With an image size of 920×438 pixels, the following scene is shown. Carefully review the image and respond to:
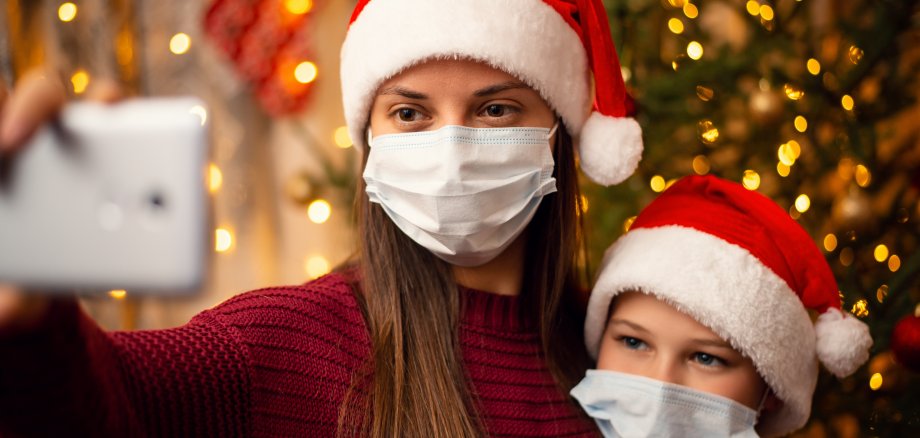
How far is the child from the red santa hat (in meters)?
0.19

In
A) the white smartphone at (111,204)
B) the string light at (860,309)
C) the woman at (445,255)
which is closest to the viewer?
the white smartphone at (111,204)

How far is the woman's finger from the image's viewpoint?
57 centimetres

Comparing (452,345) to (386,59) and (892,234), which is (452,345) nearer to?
(386,59)

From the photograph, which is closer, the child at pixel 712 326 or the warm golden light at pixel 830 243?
the child at pixel 712 326

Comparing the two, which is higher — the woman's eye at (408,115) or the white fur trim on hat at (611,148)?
the woman's eye at (408,115)

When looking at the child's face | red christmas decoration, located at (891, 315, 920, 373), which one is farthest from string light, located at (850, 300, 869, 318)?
the child's face

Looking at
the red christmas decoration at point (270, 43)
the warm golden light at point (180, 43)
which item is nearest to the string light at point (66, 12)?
the warm golden light at point (180, 43)

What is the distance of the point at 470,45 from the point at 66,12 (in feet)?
7.37

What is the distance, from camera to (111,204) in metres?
0.58

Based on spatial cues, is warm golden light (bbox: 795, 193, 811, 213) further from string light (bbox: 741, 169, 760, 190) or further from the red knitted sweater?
the red knitted sweater

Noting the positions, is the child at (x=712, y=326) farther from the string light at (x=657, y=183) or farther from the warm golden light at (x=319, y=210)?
the warm golden light at (x=319, y=210)

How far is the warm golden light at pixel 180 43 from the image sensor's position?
11.2 feet

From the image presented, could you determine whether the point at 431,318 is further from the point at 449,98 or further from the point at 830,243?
the point at 830,243

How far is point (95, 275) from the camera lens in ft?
1.85
